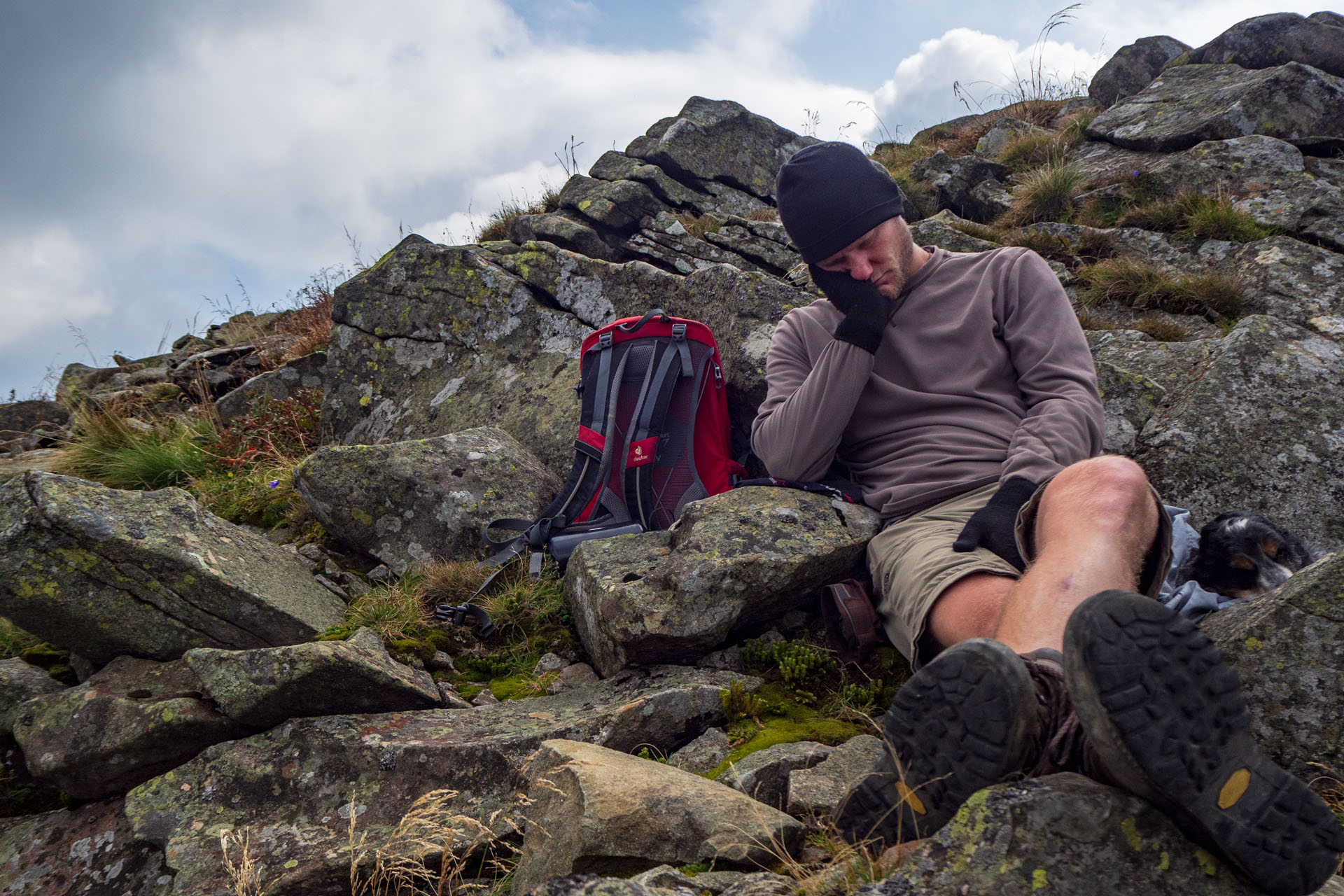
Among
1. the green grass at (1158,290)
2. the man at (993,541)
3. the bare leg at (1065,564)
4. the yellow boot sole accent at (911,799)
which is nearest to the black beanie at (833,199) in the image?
the man at (993,541)

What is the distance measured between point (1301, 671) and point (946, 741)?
1.49 meters

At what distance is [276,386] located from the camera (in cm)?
848

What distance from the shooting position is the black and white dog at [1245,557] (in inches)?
128

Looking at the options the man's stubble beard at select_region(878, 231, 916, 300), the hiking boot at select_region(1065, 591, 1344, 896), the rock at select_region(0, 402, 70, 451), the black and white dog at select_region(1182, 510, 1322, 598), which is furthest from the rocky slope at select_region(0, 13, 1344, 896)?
the man's stubble beard at select_region(878, 231, 916, 300)

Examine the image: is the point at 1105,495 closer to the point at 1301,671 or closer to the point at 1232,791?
the point at 1301,671

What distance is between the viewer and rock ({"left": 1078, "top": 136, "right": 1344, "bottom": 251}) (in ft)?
22.8

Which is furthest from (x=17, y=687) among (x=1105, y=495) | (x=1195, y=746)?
(x=1105, y=495)

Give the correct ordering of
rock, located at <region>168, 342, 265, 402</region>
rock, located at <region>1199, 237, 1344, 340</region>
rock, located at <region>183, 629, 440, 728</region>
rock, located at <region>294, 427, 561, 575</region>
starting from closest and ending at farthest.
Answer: rock, located at <region>183, 629, 440, 728</region>, rock, located at <region>294, 427, 561, 575</region>, rock, located at <region>1199, 237, 1344, 340</region>, rock, located at <region>168, 342, 265, 402</region>

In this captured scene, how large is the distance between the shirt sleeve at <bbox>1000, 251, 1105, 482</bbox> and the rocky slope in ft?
2.96

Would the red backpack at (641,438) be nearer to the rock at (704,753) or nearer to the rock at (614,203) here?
the rock at (704,753)

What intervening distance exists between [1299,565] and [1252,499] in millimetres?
1008

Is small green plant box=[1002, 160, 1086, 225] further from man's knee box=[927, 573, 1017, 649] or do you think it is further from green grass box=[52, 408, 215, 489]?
green grass box=[52, 408, 215, 489]

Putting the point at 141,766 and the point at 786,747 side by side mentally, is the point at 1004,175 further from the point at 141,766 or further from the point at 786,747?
the point at 141,766

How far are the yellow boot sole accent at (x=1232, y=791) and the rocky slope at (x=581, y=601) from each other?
0.15 metres
